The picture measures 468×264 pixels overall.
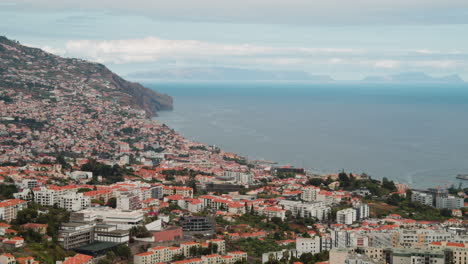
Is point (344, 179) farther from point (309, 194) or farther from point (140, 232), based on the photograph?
point (140, 232)

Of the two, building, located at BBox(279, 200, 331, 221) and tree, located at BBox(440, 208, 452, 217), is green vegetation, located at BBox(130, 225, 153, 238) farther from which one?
tree, located at BBox(440, 208, 452, 217)

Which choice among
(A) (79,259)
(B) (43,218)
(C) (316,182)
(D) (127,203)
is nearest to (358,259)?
(A) (79,259)

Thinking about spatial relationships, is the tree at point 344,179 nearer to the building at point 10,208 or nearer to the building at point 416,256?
the building at point 416,256

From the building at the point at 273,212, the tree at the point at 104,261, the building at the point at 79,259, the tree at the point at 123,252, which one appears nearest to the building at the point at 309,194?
the building at the point at 273,212

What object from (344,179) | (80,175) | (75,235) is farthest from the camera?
(344,179)

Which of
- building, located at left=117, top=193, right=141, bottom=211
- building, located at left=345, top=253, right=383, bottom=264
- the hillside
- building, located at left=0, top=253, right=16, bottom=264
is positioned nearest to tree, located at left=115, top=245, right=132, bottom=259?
building, located at left=0, top=253, right=16, bottom=264
